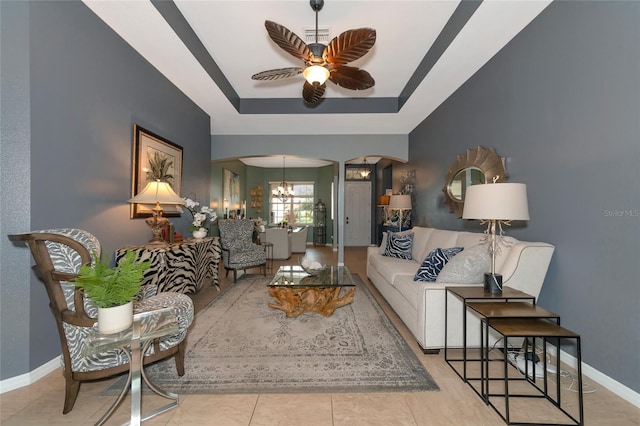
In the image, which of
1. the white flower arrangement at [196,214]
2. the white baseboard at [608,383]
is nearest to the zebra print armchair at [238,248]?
the white flower arrangement at [196,214]

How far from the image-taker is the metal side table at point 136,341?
1305 millimetres

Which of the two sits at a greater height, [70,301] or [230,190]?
[230,190]

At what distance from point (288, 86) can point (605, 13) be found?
3.50 m

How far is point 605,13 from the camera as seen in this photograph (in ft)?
6.24

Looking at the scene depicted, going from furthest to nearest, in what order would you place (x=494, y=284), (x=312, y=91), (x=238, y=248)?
(x=238, y=248)
(x=312, y=91)
(x=494, y=284)

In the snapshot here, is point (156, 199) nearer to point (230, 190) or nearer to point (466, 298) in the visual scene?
point (466, 298)

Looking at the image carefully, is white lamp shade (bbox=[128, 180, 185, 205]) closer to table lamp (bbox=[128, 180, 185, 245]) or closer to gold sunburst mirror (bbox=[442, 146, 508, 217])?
table lamp (bbox=[128, 180, 185, 245])

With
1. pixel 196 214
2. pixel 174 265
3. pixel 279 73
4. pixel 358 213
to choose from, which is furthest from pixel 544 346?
pixel 358 213

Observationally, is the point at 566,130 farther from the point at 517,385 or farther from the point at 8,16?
the point at 8,16

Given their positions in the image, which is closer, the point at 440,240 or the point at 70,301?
the point at 70,301

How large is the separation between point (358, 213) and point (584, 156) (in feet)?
25.5

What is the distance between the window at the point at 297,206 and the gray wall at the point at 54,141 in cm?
755

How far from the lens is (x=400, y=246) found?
424 cm

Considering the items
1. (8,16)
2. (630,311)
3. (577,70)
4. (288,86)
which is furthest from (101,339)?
(288,86)
